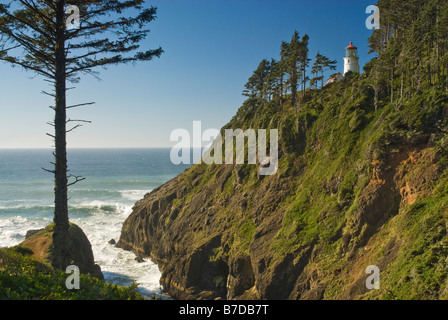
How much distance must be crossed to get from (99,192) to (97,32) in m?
89.4

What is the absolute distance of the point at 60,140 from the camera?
11.4 meters

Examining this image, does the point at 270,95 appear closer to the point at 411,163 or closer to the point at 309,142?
the point at 309,142

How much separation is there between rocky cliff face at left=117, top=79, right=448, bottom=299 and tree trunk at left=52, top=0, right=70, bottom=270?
Answer: 15970 mm

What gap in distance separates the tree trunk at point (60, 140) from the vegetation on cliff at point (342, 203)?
15.8m

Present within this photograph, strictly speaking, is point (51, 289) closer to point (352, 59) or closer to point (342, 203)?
point (342, 203)

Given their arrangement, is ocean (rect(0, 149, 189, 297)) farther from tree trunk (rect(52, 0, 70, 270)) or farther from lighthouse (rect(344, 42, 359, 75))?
lighthouse (rect(344, 42, 359, 75))

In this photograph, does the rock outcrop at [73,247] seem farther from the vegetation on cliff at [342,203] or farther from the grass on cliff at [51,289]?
the grass on cliff at [51,289]

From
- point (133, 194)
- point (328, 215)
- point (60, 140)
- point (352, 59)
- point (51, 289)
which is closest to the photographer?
point (51, 289)

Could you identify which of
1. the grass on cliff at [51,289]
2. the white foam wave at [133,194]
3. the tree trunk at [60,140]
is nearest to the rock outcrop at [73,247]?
the tree trunk at [60,140]

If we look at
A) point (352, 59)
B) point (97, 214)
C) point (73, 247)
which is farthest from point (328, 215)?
point (97, 214)

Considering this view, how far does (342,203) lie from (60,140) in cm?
2068

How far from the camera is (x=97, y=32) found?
1221 centimetres
